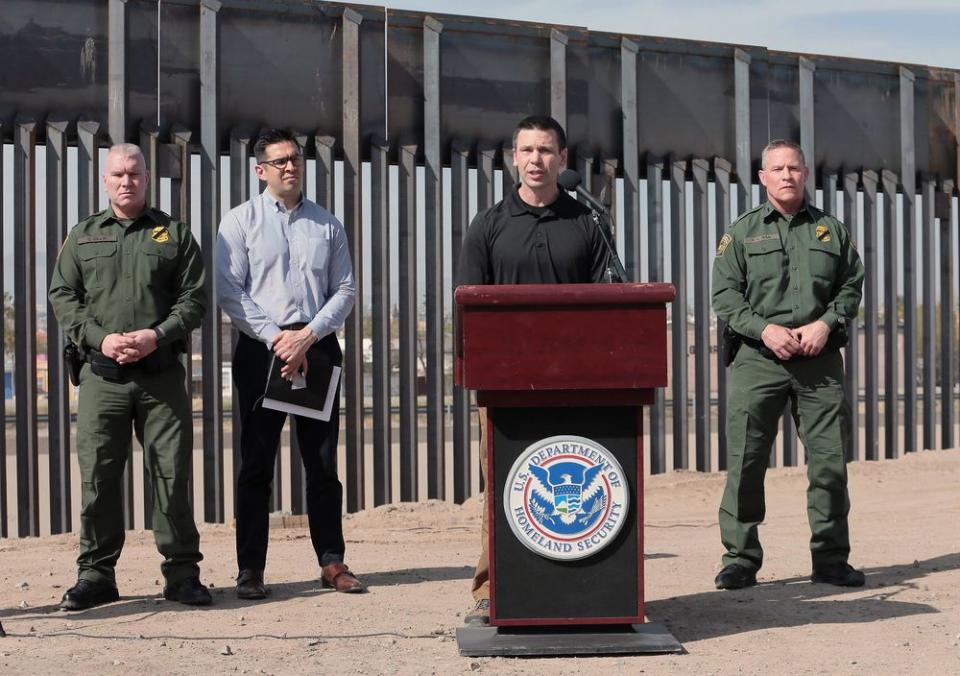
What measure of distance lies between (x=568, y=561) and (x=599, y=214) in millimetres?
1004

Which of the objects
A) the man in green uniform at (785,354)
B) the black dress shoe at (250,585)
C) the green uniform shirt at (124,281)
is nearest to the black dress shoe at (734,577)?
the man in green uniform at (785,354)

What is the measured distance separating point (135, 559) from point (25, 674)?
84.3 inches

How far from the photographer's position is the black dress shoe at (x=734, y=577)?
462 cm

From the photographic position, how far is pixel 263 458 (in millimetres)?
4559

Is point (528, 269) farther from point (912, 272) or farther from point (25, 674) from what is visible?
point (912, 272)

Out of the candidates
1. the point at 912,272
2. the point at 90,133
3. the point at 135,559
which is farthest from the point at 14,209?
the point at 912,272

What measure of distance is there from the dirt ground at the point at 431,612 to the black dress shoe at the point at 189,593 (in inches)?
1.9

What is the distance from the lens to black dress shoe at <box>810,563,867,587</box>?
463cm

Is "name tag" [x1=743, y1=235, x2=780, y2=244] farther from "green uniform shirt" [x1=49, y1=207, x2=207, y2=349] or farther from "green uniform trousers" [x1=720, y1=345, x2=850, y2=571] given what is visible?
"green uniform shirt" [x1=49, y1=207, x2=207, y2=349]

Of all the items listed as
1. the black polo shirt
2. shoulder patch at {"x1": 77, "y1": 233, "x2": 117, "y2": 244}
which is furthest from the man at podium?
shoulder patch at {"x1": 77, "y1": 233, "x2": 117, "y2": 244}

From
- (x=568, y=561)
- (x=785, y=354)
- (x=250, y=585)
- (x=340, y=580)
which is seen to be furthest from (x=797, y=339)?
(x=250, y=585)

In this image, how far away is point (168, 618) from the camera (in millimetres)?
4133

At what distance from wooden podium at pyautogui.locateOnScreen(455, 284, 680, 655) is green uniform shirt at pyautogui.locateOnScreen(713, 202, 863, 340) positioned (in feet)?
3.82

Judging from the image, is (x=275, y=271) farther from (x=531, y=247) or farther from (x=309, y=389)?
(x=531, y=247)
